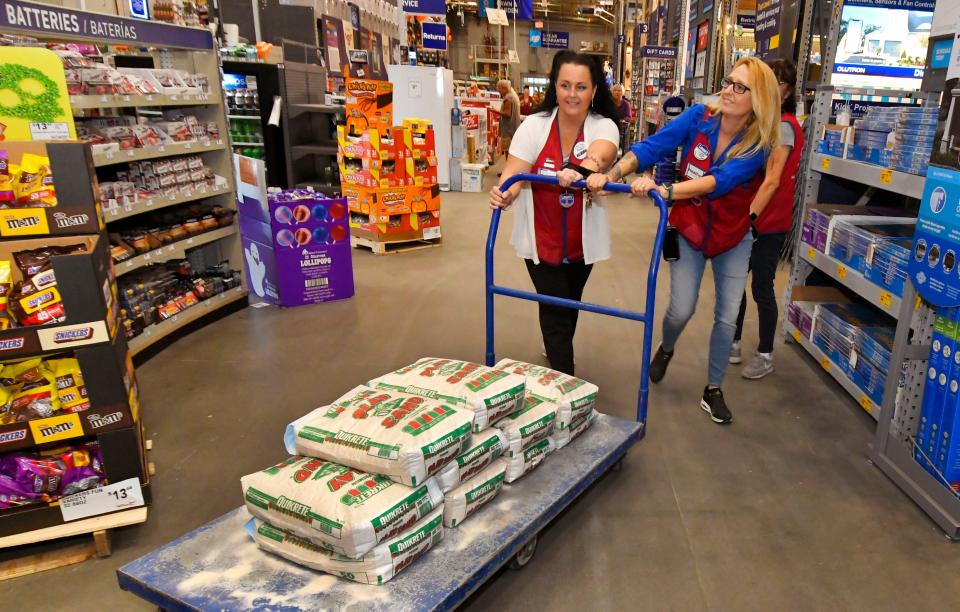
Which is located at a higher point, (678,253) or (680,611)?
(678,253)

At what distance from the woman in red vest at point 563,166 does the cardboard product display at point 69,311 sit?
1537mm

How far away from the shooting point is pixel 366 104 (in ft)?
21.1

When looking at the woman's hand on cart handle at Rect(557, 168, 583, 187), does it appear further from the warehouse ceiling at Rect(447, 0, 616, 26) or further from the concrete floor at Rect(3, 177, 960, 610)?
the warehouse ceiling at Rect(447, 0, 616, 26)

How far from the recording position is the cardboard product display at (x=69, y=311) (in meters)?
2.13

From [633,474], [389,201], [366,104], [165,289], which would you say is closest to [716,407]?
[633,474]

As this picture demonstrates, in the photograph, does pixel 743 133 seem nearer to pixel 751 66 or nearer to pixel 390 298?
pixel 751 66

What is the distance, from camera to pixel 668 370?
3.88 m

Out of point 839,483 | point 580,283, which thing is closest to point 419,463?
point 580,283

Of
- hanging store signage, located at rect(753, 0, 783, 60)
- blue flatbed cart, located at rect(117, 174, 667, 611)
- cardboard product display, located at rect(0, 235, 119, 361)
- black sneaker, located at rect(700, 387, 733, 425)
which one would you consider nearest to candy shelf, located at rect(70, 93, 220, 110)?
cardboard product display, located at rect(0, 235, 119, 361)

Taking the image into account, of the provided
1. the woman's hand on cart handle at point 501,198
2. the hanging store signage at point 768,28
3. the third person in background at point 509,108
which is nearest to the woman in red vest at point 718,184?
the woman's hand on cart handle at point 501,198

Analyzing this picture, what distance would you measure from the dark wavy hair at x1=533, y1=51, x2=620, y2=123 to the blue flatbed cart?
158cm

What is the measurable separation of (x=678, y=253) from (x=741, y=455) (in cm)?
96

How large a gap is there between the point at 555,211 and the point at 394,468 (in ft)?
4.88

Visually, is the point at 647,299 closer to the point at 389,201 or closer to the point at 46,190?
the point at 46,190
